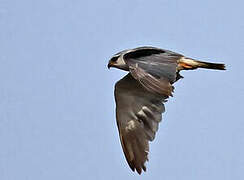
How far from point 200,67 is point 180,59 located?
2.01ft

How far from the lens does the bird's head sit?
15031mm

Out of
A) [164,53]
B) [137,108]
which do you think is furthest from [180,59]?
[137,108]

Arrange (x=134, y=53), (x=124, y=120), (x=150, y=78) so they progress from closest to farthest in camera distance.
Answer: (x=150, y=78) → (x=134, y=53) → (x=124, y=120)

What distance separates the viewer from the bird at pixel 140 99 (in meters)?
14.2

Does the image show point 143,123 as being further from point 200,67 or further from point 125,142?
point 200,67

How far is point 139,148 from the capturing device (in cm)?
1501

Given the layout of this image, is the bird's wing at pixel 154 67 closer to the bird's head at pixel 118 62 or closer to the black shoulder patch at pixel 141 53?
the black shoulder patch at pixel 141 53

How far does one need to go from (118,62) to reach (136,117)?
1.15 m

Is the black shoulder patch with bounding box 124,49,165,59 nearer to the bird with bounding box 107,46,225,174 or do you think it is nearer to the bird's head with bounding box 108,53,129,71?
the bird with bounding box 107,46,225,174

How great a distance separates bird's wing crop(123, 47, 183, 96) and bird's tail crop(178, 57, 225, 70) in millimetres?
125

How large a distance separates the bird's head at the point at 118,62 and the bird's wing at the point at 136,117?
20.9 inches

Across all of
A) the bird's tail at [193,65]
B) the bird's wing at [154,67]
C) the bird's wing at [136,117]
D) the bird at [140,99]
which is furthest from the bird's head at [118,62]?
the bird's tail at [193,65]

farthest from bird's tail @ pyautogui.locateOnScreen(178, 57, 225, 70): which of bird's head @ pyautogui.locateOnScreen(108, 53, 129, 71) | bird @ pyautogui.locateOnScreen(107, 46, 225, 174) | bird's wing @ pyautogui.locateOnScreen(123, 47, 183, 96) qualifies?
bird's head @ pyautogui.locateOnScreen(108, 53, 129, 71)

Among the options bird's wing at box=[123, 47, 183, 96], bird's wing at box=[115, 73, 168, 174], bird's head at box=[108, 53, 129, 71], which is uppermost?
bird's wing at box=[123, 47, 183, 96]
